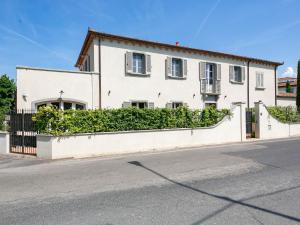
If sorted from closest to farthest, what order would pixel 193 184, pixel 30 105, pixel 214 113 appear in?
pixel 193 184
pixel 30 105
pixel 214 113

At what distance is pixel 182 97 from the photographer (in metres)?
19.1

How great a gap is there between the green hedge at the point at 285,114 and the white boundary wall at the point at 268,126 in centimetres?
37

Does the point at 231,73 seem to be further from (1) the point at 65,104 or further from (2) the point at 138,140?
(1) the point at 65,104

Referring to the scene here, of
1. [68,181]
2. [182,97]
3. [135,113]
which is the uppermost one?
[182,97]

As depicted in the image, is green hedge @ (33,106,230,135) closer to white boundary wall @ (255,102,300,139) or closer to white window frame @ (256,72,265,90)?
white boundary wall @ (255,102,300,139)

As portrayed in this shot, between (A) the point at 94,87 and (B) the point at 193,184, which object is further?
(A) the point at 94,87

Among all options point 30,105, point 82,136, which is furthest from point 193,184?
point 30,105

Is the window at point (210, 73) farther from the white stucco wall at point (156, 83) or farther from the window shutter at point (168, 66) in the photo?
the window shutter at point (168, 66)

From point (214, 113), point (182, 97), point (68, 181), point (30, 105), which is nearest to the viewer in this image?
point (68, 181)

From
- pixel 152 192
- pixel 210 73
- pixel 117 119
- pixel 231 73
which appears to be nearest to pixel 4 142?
pixel 117 119

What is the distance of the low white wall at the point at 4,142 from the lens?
36.8 feet

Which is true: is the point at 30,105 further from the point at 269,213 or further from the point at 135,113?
the point at 269,213

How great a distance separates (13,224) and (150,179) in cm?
350

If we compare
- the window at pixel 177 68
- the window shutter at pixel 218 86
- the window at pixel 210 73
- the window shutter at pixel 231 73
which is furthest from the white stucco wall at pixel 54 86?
the window shutter at pixel 231 73
